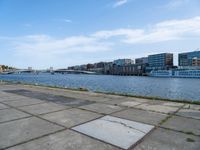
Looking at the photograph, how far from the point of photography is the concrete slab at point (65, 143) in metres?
3.29

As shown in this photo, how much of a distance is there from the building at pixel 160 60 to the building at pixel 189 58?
7.50 m

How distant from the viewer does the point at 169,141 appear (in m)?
3.59

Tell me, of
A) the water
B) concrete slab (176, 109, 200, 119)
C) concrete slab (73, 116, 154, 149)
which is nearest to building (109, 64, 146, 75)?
the water

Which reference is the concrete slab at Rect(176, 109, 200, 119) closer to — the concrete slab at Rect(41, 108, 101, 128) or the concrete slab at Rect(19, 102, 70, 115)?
the concrete slab at Rect(41, 108, 101, 128)

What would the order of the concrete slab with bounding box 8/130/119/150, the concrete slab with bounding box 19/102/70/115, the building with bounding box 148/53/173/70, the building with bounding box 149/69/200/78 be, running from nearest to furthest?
the concrete slab with bounding box 8/130/119/150 → the concrete slab with bounding box 19/102/70/115 → the building with bounding box 149/69/200/78 → the building with bounding box 148/53/173/70

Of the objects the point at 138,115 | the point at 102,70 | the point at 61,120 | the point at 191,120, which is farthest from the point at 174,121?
the point at 102,70

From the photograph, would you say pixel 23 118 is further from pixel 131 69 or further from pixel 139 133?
pixel 131 69

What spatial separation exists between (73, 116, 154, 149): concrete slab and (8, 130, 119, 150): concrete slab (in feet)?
0.73

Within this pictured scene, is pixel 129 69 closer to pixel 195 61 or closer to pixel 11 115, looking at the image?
pixel 195 61

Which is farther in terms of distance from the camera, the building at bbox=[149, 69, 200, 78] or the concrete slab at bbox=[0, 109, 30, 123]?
the building at bbox=[149, 69, 200, 78]

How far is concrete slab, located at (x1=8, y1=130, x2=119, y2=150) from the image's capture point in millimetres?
3289

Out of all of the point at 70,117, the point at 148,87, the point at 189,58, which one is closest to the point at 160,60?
the point at 189,58

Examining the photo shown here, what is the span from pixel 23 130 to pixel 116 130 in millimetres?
2124

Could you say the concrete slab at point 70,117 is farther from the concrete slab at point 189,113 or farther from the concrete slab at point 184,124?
the concrete slab at point 189,113
